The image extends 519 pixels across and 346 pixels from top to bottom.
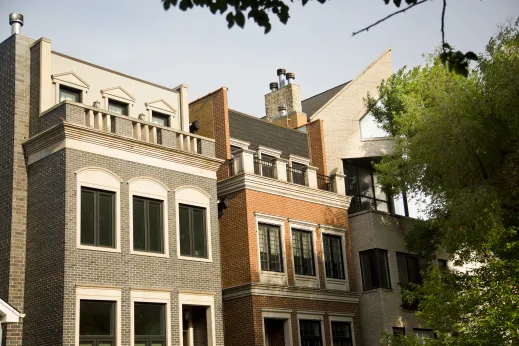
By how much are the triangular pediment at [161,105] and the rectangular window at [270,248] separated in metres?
5.12

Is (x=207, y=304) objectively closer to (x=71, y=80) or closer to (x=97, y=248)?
(x=97, y=248)

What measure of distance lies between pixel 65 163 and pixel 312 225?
10697 millimetres

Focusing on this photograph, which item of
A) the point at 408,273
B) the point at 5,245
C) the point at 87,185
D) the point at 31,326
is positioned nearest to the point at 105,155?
the point at 87,185

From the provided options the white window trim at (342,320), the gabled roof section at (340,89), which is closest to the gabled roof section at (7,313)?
the white window trim at (342,320)

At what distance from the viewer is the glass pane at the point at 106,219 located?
21453 millimetres

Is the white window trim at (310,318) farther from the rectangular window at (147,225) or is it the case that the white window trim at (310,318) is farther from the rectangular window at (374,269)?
the rectangular window at (147,225)

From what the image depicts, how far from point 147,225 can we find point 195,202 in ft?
6.82

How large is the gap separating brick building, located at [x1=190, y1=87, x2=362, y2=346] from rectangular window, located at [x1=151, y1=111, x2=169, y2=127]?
2127 millimetres

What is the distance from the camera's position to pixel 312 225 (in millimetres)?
28422

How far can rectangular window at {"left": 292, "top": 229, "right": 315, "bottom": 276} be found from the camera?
27406 mm

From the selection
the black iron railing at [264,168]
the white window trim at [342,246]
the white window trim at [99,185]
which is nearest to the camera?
the white window trim at [99,185]

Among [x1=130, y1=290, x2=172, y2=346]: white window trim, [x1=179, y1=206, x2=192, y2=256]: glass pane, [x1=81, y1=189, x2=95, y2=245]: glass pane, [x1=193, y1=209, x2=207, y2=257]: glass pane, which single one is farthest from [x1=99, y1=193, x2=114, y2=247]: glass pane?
[x1=193, y1=209, x2=207, y2=257]: glass pane

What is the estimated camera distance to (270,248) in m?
26.6

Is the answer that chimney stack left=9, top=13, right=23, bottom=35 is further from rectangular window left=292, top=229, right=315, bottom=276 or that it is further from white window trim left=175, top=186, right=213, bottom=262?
rectangular window left=292, top=229, right=315, bottom=276
